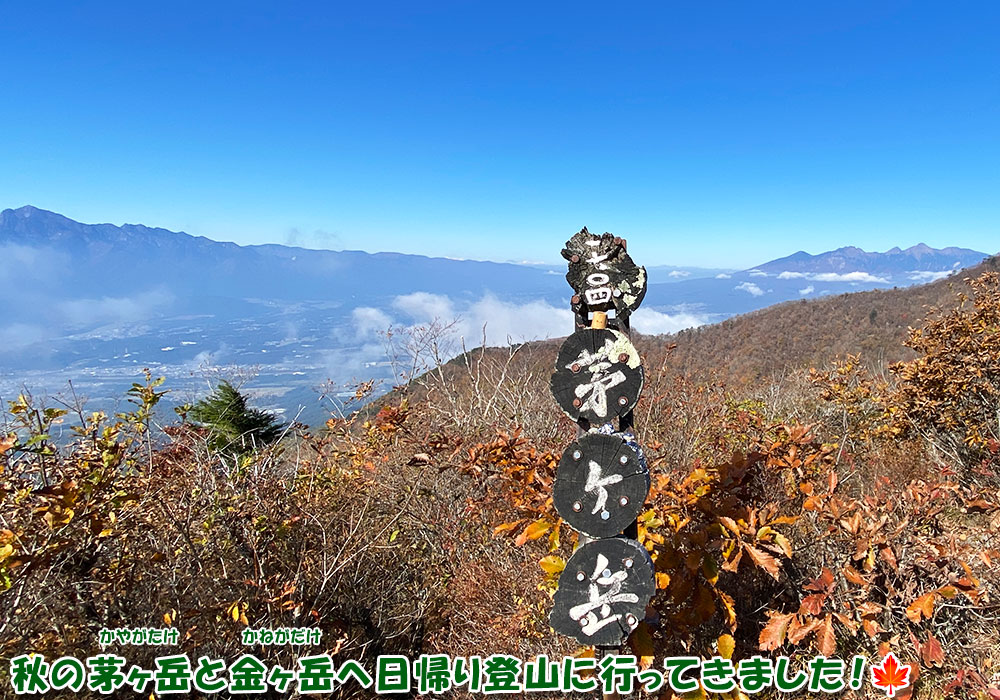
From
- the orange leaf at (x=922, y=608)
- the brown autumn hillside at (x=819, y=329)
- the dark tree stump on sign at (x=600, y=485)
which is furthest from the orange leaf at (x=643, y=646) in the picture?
the brown autumn hillside at (x=819, y=329)

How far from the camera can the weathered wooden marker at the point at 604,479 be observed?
2.28m

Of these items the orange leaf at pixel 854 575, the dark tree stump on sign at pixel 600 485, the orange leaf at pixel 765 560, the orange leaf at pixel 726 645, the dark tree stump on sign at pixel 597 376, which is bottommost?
the orange leaf at pixel 726 645

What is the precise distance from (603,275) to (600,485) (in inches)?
40.2

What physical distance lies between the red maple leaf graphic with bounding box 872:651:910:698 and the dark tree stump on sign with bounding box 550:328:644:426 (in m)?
2.15

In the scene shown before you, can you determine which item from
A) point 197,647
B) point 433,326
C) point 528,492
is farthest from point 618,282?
point 433,326

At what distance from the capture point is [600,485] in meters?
2.31

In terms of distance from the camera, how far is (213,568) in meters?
3.23

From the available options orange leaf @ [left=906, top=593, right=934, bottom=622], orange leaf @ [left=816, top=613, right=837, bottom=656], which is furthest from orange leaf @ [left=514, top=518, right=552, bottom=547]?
orange leaf @ [left=906, top=593, right=934, bottom=622]

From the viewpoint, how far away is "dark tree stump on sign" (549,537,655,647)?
228 centimetres

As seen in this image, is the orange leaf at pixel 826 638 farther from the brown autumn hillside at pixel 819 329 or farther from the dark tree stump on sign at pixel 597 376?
the brown autumn hillside at pixel 819 329

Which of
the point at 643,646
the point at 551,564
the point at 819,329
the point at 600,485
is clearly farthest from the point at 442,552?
the point at 819,329

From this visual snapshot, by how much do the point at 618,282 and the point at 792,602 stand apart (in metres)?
2.64

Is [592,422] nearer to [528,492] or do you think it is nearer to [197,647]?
[528,492]

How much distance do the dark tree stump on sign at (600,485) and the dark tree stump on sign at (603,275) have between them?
0.65 meters
